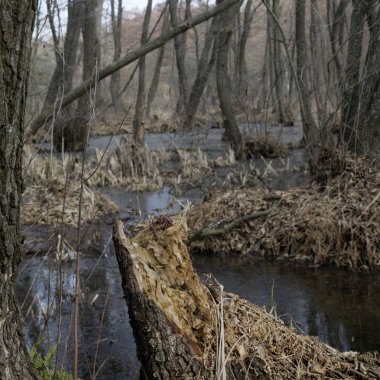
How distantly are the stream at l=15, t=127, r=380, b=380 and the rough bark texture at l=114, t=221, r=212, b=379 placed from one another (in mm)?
1015

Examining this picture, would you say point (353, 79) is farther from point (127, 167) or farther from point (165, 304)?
point (165, 304)

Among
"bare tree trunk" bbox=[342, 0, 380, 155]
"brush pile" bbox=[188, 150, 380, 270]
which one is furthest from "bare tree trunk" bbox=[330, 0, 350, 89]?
"brush pile" bbox=[188, 150, 380, 270]

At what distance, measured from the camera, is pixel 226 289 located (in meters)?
6.34

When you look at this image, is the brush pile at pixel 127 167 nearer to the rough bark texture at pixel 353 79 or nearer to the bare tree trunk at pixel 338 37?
the rough bark texture at pixel 353 79

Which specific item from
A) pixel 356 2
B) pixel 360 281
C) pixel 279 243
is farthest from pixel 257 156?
pixel 360 281

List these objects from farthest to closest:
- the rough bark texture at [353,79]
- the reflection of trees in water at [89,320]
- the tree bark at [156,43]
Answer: the rough bark texture at [353,79] → the tree bark at [156,43] → the reflection of trees in water at [89,320]

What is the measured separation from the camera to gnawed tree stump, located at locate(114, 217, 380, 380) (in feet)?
8.98

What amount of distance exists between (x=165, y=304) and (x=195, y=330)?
0.71 feet

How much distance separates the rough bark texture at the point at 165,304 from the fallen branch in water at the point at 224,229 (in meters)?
4.49

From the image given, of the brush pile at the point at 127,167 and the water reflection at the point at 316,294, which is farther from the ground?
the brush pile at the point at 127,167

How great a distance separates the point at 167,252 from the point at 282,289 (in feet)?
11.5

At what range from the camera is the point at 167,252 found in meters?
3.12

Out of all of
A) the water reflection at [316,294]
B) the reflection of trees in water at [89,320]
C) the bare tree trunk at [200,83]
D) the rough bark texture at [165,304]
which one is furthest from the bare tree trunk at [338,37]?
the rough bark texture at [165,304]

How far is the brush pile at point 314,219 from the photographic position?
702cm
